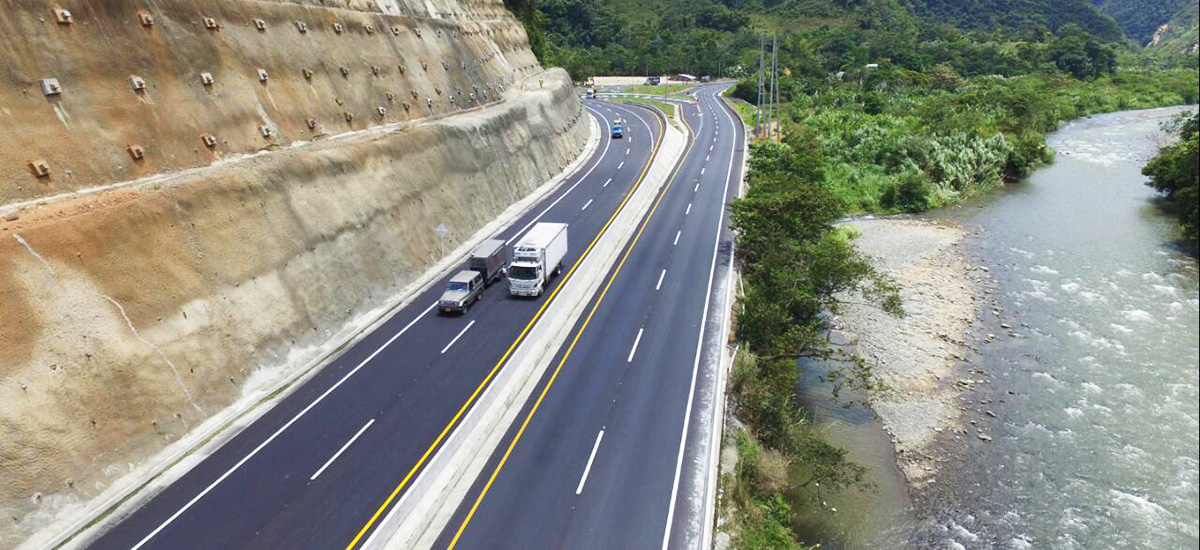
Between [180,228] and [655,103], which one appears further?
Answer: [655,103]

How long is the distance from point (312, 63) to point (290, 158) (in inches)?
423

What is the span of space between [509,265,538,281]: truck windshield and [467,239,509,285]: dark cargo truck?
6.85 ft

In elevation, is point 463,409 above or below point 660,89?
below

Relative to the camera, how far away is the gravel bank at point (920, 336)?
32.1m

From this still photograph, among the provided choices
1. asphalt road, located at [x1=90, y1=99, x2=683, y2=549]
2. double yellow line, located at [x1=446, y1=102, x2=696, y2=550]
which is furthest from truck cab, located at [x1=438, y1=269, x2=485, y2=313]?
double yellow line, located at [x1=446, y1=102, x2=696, y2=550]

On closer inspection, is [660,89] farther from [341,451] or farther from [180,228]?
[341,451]

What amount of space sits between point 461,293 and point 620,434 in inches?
533

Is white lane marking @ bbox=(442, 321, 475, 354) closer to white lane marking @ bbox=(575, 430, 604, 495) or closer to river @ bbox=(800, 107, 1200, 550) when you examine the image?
white lane marking @ bbox=(575, 430, 604, 495)

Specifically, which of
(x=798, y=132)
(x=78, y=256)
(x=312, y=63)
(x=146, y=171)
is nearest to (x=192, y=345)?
(x=78, y=256)

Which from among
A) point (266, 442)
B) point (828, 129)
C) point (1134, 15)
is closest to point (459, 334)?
point (266, 442)

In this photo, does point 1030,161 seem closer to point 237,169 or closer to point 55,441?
point 237,169

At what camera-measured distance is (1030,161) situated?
2963 inches

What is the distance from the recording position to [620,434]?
25.4m

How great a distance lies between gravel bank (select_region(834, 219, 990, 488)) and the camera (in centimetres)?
3212
